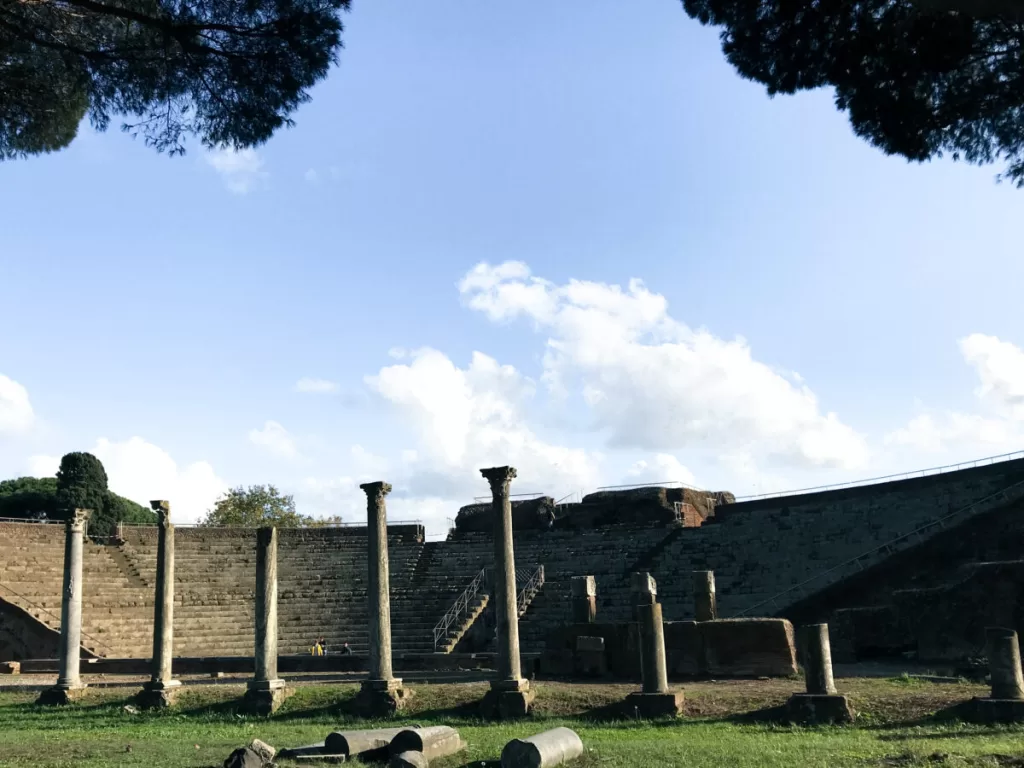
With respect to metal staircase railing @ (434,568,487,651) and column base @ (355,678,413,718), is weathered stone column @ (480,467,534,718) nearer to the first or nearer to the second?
column base @ (355,678,413,718)

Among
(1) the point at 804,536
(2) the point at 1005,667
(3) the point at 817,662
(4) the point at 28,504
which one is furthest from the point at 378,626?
(4) the point at 28,504

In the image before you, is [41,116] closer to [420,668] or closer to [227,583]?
[420,668]

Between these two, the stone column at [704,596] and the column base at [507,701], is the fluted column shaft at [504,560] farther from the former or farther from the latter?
the stone column at [704,596]

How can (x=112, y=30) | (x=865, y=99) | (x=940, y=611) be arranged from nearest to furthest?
(x=865, y=99), (x=112, y=30), (x=940, y=611)

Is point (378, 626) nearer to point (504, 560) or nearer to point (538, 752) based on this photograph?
point (504, 560)

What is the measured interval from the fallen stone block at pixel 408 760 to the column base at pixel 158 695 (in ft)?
28.2

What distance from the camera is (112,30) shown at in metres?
10.3

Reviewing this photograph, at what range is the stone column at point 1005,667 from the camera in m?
11.5

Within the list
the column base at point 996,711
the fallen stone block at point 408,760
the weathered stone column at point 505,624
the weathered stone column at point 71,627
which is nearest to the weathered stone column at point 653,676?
the weathered stone column at point 505,624

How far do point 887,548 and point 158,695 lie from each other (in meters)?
16.7

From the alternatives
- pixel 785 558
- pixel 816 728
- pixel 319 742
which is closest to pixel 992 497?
pixel 785 558

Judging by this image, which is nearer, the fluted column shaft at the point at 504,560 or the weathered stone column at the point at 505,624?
the weathered stone column at the point at 505,624

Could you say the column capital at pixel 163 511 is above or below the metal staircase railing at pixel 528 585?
above

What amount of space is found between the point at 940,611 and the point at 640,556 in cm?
1038
